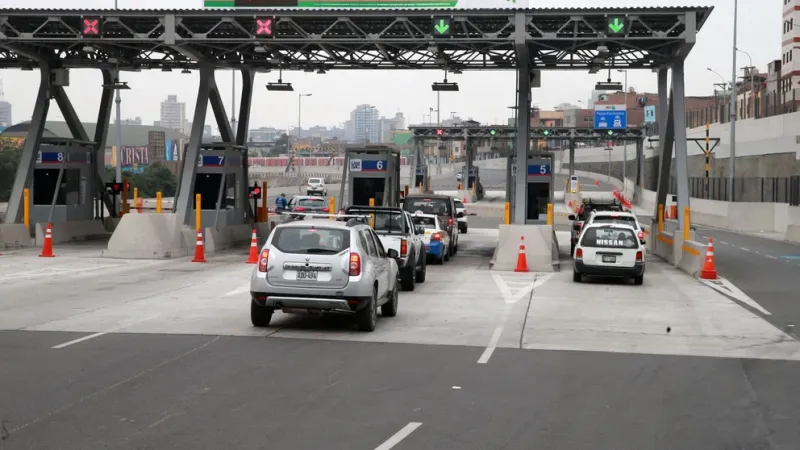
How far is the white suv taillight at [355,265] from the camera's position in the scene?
14219mm

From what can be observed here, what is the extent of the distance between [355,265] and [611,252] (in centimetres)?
1088

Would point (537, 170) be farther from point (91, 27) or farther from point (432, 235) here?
point (91, 27)

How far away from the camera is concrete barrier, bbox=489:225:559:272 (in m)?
28.2

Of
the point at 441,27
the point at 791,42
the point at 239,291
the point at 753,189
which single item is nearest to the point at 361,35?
the point at 441,27

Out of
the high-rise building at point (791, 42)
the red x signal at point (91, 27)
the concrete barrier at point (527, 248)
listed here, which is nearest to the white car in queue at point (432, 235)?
the concrete barrier at point (527, 248)

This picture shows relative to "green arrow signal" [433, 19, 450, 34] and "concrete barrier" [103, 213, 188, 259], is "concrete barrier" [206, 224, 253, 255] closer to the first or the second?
"concrete barrier" [103, 213, 188, 259]

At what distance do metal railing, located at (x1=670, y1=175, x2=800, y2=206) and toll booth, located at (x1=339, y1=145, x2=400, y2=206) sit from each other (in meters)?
24.5

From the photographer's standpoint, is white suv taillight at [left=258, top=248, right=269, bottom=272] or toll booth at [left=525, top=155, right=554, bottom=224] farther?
toll booth at [left=525, top=155, right=554, bottom=224]

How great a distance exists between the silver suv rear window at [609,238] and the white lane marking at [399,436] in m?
15.4

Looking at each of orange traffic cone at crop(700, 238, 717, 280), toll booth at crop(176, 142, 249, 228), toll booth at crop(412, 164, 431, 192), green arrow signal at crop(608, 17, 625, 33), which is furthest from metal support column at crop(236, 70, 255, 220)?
toll booth at crop(412, 164, 431, 192)

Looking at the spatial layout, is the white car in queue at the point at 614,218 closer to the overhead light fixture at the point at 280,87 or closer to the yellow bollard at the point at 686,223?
the yellow bollard at the point at 686,223

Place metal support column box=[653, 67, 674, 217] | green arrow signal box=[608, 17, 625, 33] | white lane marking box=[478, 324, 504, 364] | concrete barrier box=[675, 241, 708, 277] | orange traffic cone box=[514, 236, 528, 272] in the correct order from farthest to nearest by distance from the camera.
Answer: metal support column box=[653, 67, 674, 217] < green arrow signal box=[608, 17, 625, 33] < orange traffic cone box=[514, 236, 528, 272] < concrete barrier box=[675, 241, 708, 277] < white lane marking box=[478, 324, 504, 364]

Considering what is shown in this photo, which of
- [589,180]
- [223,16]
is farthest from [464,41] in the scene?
[589,180]

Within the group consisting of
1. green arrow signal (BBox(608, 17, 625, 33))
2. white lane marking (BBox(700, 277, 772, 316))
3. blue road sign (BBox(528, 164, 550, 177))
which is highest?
green arrow signal (BBox(608, 17, 625, 33))
